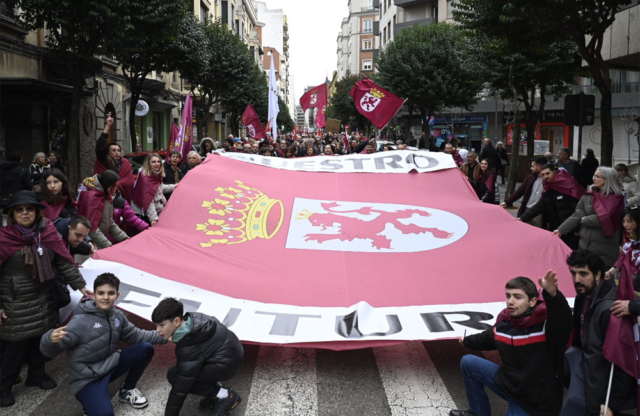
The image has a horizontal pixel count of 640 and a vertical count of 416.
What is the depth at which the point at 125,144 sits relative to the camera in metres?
28.2

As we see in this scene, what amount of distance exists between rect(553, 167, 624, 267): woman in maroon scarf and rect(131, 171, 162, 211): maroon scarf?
5109 millimetres

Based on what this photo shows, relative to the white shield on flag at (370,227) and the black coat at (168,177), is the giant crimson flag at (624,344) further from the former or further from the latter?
the black coat at (168,177)

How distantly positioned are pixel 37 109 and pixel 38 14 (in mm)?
5465

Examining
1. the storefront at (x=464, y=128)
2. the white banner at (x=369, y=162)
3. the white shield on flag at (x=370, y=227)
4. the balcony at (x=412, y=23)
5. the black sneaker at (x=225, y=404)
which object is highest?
the balcony at (x=412, y=23)

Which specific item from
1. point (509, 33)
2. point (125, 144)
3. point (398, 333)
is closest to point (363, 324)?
point (398, 333)

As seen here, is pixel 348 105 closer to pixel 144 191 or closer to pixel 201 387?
pixel 144 191

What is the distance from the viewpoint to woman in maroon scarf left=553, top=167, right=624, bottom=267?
665 centimetres

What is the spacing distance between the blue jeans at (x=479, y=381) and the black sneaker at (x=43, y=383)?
10.9 ft

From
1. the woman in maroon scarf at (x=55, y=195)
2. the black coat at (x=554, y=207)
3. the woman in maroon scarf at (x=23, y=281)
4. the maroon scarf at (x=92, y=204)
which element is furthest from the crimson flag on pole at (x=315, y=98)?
the woman in maroon scarf at (x=23, y=281)

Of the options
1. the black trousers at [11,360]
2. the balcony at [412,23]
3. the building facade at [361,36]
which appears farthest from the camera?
the building facade at [361,36]

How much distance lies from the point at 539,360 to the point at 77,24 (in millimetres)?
15342

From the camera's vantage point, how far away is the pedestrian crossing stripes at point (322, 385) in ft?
14.3

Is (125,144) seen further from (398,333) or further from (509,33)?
(398,333)

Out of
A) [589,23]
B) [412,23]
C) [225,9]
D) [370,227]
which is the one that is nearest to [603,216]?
[370,227]
